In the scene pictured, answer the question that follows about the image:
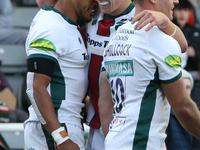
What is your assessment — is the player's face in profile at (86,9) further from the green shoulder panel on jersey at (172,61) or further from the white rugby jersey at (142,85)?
the green shoulder panel on jersey at (172,61)

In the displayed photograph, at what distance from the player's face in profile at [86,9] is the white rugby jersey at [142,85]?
573mm

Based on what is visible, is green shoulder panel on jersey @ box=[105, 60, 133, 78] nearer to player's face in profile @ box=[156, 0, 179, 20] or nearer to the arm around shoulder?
the arm around shoulder

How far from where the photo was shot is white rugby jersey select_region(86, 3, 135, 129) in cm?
242

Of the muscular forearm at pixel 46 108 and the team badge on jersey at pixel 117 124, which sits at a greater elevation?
the team badge on jersey at pixel 117 124

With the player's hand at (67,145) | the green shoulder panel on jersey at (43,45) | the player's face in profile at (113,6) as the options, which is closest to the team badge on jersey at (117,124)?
the player's hand at (67,145)

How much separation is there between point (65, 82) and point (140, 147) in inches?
28.1

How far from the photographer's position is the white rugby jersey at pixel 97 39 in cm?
242

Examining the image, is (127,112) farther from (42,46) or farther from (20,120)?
(20,120)

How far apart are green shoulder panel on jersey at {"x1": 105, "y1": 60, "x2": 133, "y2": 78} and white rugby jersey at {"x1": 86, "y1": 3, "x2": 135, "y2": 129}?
382mm

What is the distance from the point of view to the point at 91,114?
2.57 metres

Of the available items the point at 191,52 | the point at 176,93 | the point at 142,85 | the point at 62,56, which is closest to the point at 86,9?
the point at 62,56

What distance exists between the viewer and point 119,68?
1978mm

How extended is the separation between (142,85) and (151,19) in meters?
0.34

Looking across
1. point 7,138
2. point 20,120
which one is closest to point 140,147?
point 7,138
